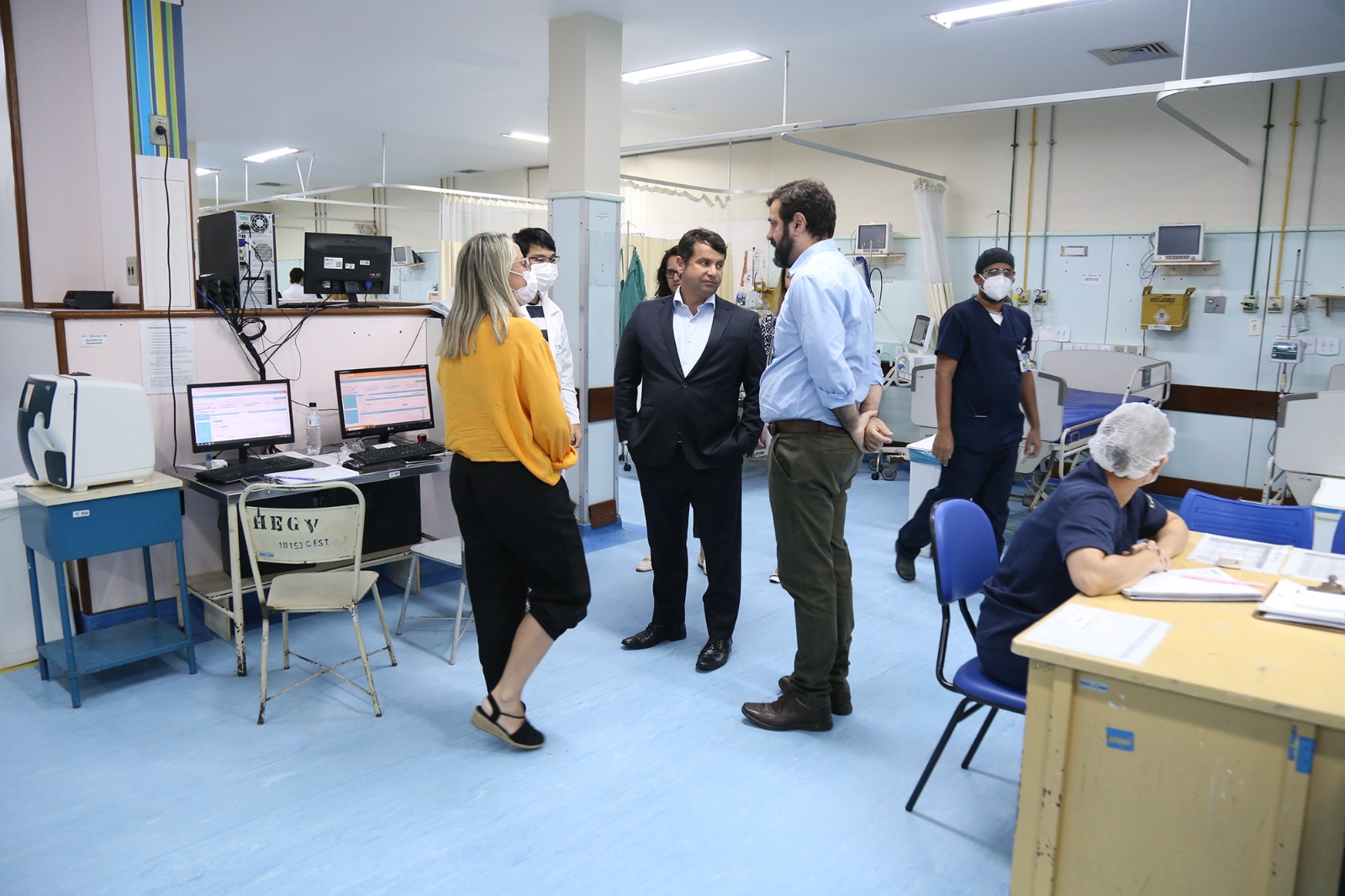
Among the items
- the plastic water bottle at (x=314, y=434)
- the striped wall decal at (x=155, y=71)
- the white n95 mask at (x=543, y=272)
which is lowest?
the plastic water bottle at (x=314, y=434)

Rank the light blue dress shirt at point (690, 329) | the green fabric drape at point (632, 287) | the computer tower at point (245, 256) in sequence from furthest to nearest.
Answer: the green fabric drape at point (632, 287), the computer tower at point (245, 256), the light blue dress shirt at point (690, 329)

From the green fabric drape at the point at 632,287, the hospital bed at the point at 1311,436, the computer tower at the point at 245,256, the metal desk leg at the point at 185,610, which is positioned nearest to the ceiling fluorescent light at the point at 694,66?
the green fabric drape at the point at 632,287

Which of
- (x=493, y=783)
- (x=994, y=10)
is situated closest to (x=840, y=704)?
(x=493, y=783)

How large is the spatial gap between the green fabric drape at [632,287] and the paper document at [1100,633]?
614cm

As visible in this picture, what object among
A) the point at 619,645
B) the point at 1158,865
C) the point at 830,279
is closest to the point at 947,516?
the point at 830,279

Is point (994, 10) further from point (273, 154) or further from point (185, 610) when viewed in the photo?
point (273, 154)

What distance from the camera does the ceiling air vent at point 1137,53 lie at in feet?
18.2

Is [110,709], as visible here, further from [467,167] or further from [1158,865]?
[467,167]

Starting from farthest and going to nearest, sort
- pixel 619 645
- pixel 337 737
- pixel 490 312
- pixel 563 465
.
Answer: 1. pixel 619 645
2. pixel 337 737
3. pixel 563 465
4. pixel 490 312

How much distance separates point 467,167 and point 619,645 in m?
9.36

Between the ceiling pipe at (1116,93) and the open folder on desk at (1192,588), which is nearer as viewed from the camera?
the open folder on desk at (1192,588)

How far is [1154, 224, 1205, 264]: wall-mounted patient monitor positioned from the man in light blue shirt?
4.76 m

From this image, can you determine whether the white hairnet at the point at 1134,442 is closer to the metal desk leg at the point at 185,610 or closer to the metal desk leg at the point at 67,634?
the metal desk leg at the point at 185,610

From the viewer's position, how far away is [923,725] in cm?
298
